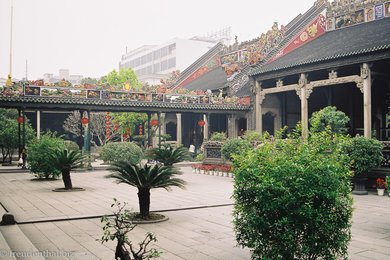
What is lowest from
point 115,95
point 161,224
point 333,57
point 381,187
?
point 161,224

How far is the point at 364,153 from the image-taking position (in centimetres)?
1119

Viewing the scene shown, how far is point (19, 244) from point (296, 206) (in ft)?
13.1

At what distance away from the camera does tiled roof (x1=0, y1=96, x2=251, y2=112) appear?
18688mm

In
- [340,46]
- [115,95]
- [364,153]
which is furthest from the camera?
[115,95]

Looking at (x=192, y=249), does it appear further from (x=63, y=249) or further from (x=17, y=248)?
(x=17, y=248)

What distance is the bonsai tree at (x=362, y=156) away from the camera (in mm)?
11180

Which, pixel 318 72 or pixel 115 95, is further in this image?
pixel 115 95

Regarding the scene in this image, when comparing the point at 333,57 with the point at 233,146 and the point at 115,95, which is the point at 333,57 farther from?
the point at 115,95

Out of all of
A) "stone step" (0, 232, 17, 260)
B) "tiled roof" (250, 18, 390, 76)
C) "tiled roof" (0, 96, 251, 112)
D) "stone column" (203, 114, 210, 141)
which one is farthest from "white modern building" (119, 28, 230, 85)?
"stone step" (0, 232, 17, 260)

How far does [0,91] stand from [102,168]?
247 inches

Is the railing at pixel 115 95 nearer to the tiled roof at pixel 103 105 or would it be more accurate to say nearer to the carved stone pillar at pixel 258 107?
the tiled roof at pixel 103 105

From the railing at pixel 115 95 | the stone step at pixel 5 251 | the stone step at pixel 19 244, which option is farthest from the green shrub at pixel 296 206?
the railing at pixel 115 95

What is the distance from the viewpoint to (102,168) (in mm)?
20234

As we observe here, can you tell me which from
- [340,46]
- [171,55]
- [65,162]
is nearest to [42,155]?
[65,162]
